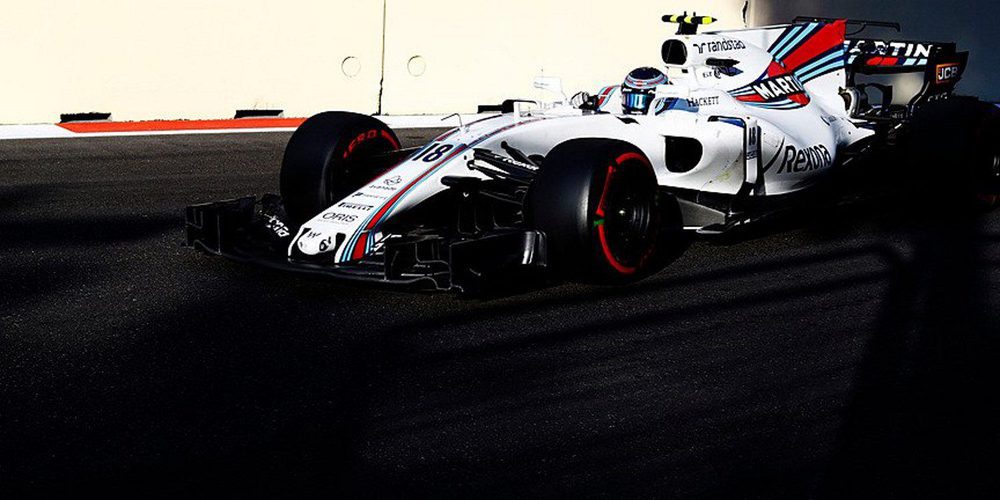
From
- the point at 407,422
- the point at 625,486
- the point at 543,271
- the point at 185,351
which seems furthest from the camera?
the point at 543,271

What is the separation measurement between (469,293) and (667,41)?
2612 mm

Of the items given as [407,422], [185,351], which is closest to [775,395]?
[407,422]

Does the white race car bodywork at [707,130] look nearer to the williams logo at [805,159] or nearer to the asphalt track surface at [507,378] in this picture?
the williams logo at [805,159]

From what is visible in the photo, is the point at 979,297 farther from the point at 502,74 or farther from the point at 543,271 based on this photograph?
the point at 502,74

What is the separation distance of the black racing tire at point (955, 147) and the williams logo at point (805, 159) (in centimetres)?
67

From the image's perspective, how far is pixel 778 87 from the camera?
6.96 m

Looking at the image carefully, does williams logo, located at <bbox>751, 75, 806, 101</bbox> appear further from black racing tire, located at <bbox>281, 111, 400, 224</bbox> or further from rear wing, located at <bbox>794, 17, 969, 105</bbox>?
black racing tire, located at <bbox>281, 111, 400, 224</bbox>

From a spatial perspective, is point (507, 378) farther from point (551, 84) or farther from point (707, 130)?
point (551, 84)

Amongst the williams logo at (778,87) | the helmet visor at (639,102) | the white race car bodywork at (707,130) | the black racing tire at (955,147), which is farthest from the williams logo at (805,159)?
the helmet visor at (639,102)

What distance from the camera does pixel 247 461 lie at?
3.40 m

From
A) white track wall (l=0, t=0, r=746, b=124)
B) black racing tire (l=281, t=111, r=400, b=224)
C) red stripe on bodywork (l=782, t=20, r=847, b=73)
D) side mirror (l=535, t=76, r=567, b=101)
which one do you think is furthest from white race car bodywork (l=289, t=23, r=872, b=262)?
white track wall (l=0, t=0, r=746, b=124)

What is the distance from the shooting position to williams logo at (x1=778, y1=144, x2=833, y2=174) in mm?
6453

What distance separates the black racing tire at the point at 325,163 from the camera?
5875 millimetres

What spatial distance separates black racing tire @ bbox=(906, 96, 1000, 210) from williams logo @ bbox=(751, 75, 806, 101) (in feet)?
2.38
